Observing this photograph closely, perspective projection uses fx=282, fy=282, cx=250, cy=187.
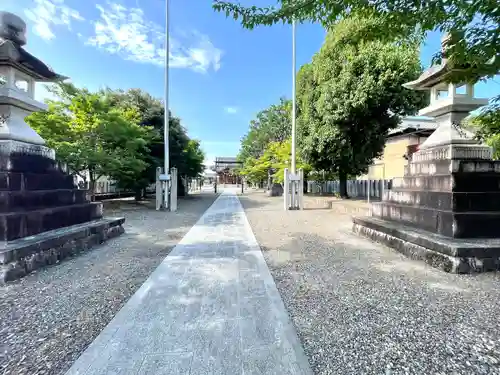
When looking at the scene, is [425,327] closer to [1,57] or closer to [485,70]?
[485,70]

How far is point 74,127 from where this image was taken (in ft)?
33.6

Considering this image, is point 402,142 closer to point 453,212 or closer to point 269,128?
point 269,128

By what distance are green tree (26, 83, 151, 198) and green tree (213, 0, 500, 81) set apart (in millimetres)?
8810

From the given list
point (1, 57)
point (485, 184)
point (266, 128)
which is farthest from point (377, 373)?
point (266, 128)

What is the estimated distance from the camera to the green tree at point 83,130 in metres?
9.84

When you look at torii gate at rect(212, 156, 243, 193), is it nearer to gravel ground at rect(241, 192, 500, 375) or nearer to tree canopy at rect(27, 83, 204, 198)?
tree canopy at rect(27, 83, 204, 198)

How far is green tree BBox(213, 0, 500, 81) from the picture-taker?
2178mm

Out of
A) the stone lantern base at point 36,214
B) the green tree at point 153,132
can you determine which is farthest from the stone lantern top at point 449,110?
the green tree at point 153,132

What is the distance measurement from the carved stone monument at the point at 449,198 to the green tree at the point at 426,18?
1.67 meters

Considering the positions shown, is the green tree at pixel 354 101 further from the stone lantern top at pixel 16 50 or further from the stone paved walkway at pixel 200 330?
the stone paved walkway at pixel 200 330

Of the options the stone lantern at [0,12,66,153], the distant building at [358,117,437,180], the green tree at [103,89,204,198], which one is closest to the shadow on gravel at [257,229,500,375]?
the stone lantern at [0,12,66,153]

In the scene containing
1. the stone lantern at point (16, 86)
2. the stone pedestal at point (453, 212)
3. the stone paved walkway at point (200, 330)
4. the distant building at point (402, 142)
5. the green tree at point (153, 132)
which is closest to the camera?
the stone paved walkway at point (200, 330)

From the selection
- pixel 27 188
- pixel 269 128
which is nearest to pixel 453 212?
pixel 27 188

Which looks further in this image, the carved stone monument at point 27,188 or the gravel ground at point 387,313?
the carved stone monument at point 27,188
